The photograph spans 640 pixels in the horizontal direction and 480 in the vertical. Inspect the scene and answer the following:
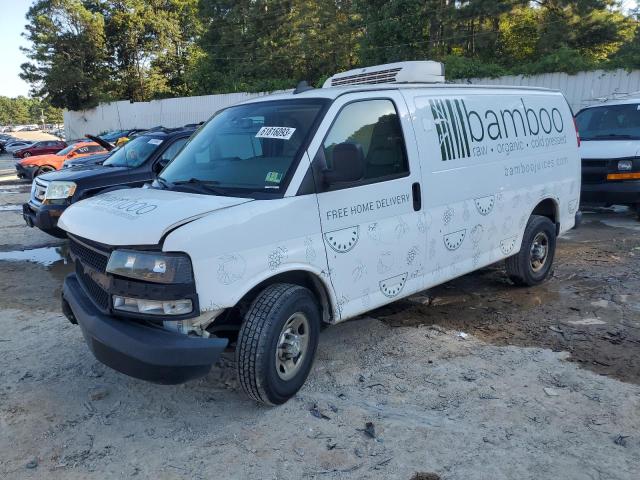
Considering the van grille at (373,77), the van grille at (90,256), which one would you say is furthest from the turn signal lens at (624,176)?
the van grille at (90,256)

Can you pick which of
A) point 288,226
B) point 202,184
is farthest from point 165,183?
point 288,226

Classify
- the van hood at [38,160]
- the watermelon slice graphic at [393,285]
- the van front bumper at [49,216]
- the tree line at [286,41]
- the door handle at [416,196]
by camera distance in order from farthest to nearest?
the tree line at [286,41], the van hood at [38,160], the van front bumper at [49,216], the door handle at [416,196], the watermelon slice graphic at [393,285]

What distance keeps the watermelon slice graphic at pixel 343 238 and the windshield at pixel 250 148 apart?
0.51 meters

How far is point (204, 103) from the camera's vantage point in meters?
34.6

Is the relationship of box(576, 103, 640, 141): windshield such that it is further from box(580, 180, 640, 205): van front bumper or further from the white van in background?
box(580, 180, 640, 205): van front bumper

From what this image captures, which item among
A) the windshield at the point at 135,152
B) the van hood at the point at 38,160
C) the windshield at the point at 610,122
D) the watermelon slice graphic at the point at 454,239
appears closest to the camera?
the watermelon slice graphic at the point at 454,239

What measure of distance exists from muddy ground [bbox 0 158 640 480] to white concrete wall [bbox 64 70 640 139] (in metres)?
4.20

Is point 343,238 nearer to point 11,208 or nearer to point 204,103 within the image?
point 11,208

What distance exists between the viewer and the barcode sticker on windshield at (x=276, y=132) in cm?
377

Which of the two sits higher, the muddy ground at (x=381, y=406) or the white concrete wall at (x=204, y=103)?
the white concrete wall at (x=204, y=103)

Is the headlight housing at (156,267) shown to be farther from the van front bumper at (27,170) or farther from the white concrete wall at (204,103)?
the van front bumper at (27,170)

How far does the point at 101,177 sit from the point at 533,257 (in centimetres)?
596

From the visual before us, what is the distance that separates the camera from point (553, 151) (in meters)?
5.93

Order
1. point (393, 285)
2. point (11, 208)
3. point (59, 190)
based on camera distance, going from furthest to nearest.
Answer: point (11, 208) → point (59, 190) → point (393, 285)
